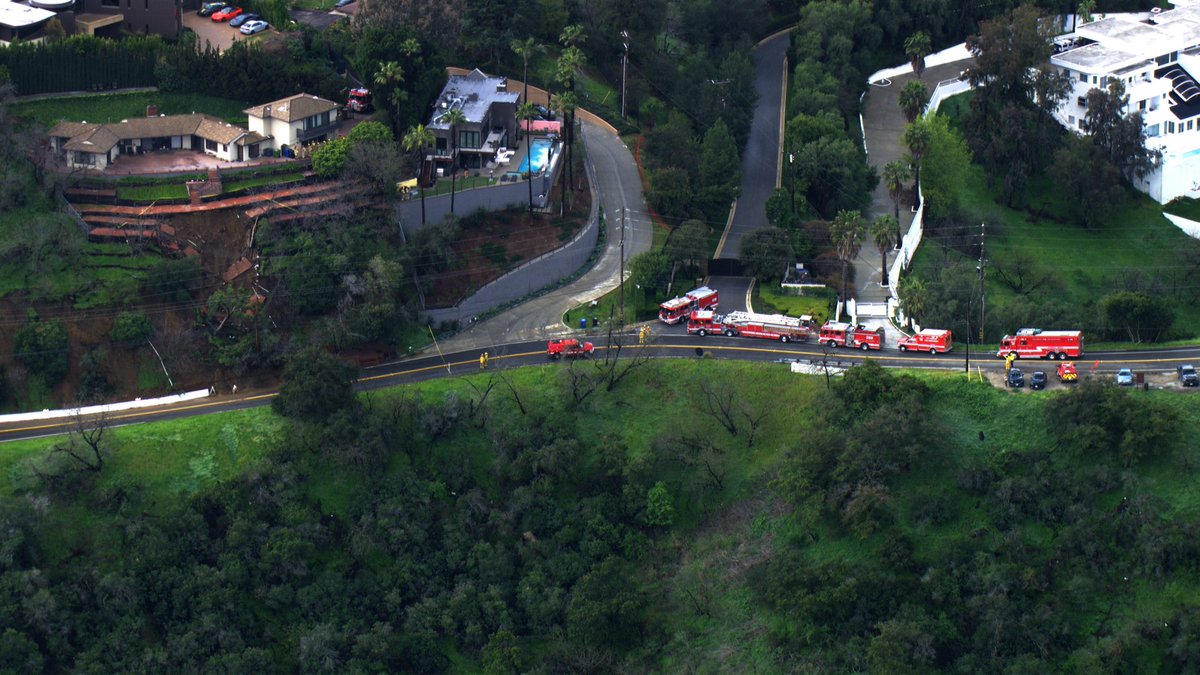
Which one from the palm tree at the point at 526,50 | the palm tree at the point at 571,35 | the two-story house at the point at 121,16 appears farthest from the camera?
the palm tree at the point at 571,35

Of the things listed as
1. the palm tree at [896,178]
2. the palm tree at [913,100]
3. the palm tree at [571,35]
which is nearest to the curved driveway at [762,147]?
the palm tree at [896,178]

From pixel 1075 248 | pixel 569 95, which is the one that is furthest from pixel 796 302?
pixel 1075 248

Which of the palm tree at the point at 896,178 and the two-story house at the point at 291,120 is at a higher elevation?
the two-story house at the point at 291,120

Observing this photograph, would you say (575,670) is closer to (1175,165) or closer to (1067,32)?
(1175,165)

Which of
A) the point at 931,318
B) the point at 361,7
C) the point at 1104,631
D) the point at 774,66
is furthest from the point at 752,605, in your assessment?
the point at 774,66

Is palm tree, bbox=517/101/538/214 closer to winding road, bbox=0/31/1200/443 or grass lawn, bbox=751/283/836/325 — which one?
winding road, bbox=0/31/1200/443

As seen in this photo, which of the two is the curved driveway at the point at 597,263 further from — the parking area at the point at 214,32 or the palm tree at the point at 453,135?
the parking area at the point at 214,32
